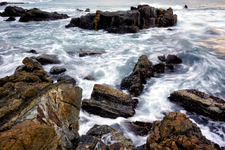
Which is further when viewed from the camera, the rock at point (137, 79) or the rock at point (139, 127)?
the rock at point (137, 79)

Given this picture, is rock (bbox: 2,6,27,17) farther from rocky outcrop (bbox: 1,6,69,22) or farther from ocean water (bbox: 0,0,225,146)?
ocean water (bbox: 0,0,225,146)

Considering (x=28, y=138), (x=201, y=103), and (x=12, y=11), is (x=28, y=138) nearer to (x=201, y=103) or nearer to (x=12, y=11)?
(x=201, y=103)

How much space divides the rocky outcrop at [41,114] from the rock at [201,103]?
396 cm

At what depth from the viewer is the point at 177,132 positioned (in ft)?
9.35

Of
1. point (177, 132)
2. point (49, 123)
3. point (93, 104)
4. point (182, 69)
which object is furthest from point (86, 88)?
point (182, 69)

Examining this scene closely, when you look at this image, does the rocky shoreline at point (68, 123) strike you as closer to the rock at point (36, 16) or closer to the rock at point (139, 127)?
the rock at point (139, 127)

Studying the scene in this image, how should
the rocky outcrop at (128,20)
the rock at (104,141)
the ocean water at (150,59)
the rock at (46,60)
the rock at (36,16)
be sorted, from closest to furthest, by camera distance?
the rock at (104,141)
the ocean water at (150,59)
the rock at (46,60)
the rocky outcrop at (128,20)
the rock at (36,16)

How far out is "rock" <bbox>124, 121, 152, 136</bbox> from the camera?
4070 mm

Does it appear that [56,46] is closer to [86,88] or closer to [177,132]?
[86,88]

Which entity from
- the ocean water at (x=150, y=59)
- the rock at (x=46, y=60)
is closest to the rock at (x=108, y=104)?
the ocean water at (x=150, y=59)

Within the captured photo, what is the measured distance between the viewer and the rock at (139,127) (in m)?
4.07

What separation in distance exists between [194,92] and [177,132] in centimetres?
311

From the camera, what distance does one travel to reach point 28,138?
2.19m

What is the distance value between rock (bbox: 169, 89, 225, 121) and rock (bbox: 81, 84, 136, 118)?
6.40ft
